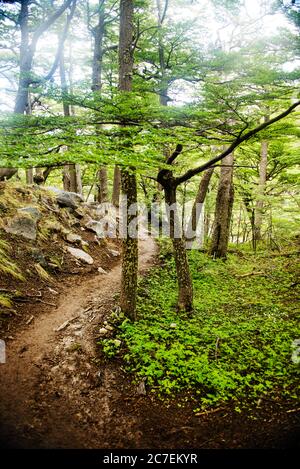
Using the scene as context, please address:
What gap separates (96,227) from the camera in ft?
44.2

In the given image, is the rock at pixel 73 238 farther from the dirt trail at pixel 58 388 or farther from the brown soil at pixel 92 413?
the brown soil at pixel 92 413

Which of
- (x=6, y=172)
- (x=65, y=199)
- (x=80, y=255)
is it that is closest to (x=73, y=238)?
(x=80, y=255)

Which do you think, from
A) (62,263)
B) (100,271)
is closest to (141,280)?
(100,271)

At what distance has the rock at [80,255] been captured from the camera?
10.5 metres

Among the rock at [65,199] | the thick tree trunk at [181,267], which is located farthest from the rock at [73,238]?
the thick tree trunk at [181,267]

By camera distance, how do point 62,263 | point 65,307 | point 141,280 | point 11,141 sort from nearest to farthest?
point 11,141 → point 65,307 → point 62,263 → point 141,280

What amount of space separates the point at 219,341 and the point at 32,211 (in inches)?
307

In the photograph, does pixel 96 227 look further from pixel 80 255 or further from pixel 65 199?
pixel 80 255

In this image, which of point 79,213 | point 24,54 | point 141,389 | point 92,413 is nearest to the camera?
point 92,413

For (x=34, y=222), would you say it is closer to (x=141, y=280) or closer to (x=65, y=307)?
(x=65, y=307)

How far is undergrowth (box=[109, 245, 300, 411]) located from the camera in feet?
17.2

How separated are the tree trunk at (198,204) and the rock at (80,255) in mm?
6437

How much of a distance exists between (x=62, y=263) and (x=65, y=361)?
462 cm

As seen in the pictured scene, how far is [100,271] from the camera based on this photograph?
10.6 meters
